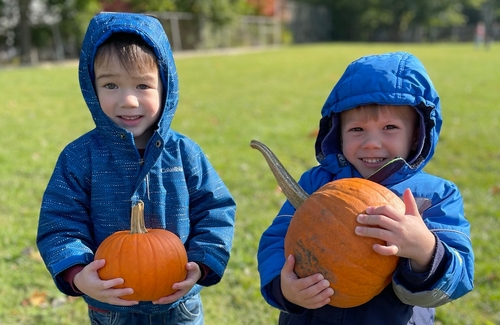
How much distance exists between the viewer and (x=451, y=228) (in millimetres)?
2119

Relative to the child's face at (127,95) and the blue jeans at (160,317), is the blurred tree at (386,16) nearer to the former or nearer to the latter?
the child's face at (127,95)

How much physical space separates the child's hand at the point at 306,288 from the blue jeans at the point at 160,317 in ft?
2.73

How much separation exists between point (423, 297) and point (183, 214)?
1.23 meters

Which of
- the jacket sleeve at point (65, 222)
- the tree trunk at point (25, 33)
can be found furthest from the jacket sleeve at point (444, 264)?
the tree trunk at point (25, 33)

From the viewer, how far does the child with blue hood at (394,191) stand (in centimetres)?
194

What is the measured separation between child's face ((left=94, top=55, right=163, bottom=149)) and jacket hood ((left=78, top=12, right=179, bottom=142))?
0.04 meters

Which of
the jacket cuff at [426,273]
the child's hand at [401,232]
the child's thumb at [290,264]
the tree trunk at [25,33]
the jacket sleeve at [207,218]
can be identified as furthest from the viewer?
the tree trunk at [25,33]

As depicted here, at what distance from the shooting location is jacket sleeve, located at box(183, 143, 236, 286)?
8.18ft

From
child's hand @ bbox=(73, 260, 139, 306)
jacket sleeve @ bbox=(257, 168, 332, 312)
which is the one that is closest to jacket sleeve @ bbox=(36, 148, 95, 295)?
child's hand @ bbox=(73, 260, 139, 306)

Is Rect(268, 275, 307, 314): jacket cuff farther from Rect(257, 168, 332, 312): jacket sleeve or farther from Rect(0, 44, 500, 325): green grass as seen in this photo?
Rect(0, 44, 500, 325): green grass

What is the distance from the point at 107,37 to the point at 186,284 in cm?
127

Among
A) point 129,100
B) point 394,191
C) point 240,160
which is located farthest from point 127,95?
point 240,160

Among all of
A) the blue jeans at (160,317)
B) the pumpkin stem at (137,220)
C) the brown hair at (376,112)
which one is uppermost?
the brown hair at (376,112)

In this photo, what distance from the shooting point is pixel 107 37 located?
7.83 ft
